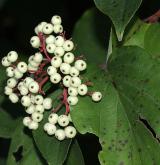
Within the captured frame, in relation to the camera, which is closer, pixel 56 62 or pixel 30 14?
pixel 56 62

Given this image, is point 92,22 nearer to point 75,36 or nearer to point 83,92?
point 75,36

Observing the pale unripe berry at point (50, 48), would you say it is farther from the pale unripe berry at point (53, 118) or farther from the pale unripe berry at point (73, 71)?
the pale unripe berry at point (53, 118)

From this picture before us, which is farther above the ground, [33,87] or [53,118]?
[33,87]

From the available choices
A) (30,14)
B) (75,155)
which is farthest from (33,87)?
(30,14)

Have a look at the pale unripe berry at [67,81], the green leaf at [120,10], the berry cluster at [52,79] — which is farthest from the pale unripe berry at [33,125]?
the green leaf at [120,10]

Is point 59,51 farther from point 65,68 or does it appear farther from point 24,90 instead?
point 24,90

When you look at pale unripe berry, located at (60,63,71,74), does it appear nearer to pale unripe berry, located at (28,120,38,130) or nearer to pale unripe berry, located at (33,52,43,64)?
pale unripe berry, located at (33,52,43,64)

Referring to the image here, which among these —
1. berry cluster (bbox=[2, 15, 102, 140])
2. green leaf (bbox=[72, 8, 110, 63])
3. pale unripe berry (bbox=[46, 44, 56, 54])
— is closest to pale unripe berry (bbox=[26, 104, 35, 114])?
berry cluster (bbox=[2, 15, 102, 140])
